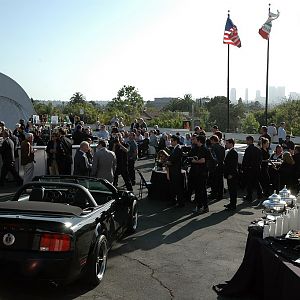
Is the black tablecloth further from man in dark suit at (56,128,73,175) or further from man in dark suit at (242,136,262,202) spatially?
man in dark suit at (56,128,73,175)

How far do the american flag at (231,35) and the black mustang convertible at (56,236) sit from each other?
22.3m

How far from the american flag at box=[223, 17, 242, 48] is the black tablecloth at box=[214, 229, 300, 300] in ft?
75.7

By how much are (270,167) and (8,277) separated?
9.70m

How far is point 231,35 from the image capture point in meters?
27.0

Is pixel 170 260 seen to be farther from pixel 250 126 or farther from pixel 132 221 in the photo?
pixel 250 126

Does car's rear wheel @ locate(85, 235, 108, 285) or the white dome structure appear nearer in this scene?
car's rear wheel @ locate(85, 235, 108, 285)

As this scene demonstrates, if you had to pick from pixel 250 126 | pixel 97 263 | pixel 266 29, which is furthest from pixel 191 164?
pixel 250 126

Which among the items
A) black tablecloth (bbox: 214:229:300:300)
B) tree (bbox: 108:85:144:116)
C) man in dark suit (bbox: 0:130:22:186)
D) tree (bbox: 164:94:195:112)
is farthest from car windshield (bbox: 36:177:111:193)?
tree (bbox: 164:94:195:112)

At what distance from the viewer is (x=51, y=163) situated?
12781mm

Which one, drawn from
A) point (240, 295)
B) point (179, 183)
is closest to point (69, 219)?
point (240, 295)

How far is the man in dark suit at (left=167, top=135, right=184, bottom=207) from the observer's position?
10.8 m

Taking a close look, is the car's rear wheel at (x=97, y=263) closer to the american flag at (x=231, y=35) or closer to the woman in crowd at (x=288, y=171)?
the woman in crowd at (x=288, y=171)

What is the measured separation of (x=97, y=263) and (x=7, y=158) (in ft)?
29.1

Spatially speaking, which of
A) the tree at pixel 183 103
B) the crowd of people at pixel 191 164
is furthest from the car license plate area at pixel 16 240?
the tree at pixel 183 103
